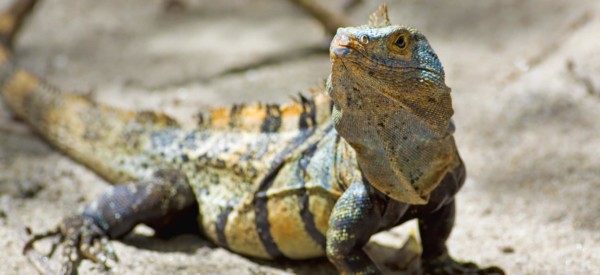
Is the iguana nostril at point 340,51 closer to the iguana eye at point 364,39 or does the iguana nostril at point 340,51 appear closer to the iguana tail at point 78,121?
the iguana eye at point 364,39

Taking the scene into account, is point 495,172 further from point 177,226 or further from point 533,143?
point 177,226

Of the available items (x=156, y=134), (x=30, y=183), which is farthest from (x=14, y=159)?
(x=156, y=134)

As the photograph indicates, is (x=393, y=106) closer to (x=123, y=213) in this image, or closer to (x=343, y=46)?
(x=343, y=46)

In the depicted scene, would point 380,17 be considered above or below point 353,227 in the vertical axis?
above

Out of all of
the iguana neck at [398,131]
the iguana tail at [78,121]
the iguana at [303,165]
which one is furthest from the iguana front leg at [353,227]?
the iguana tail at [78,121]

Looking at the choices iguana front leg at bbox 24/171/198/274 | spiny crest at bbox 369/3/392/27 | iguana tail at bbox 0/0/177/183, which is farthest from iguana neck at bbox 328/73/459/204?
iguana tail at bbox 0/0/177/183

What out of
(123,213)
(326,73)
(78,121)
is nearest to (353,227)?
(123,213)
